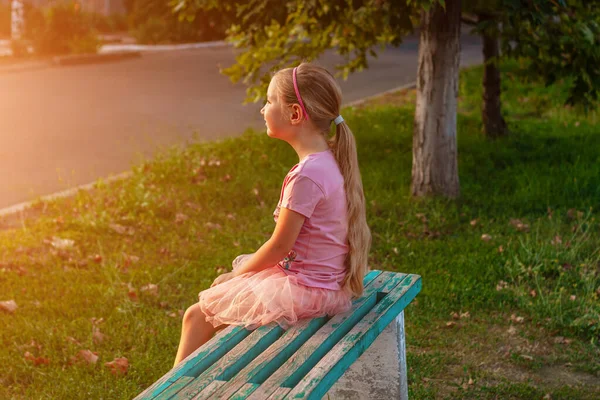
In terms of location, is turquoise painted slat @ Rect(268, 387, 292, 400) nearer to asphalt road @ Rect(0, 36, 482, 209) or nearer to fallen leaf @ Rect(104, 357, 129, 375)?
fallen leaf @ Rect(104, 357, 129, 375)

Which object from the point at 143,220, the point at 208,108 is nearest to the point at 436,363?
the point at 143,220

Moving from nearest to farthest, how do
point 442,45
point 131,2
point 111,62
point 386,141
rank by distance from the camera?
point 442,45, point 386,141, point 111,62, point 131,2

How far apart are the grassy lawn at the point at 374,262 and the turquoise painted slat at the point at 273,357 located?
1.13 meters

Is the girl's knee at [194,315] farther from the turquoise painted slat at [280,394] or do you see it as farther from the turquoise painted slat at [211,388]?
the turquoise painted slat at [280,394]

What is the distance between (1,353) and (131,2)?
2587 centimetres

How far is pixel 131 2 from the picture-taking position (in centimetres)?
2902

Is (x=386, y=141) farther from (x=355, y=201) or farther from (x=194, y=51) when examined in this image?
(x=194, y=51)

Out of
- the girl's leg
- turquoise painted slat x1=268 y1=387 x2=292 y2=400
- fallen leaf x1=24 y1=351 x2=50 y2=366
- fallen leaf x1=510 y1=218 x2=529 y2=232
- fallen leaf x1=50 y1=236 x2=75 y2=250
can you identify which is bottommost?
fallen leaf x1=510 y1=218 x2=529 y2=232

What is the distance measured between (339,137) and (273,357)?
100 centimetres

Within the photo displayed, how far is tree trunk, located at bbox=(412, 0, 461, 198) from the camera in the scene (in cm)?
705

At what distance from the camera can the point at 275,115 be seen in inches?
139

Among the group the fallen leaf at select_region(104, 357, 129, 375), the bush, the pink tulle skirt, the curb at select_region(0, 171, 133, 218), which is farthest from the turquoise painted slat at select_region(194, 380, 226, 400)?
the bush

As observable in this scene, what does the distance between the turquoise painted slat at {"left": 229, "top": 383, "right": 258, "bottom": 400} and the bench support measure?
43.0 inches

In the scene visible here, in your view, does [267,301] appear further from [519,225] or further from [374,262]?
[519,225]
